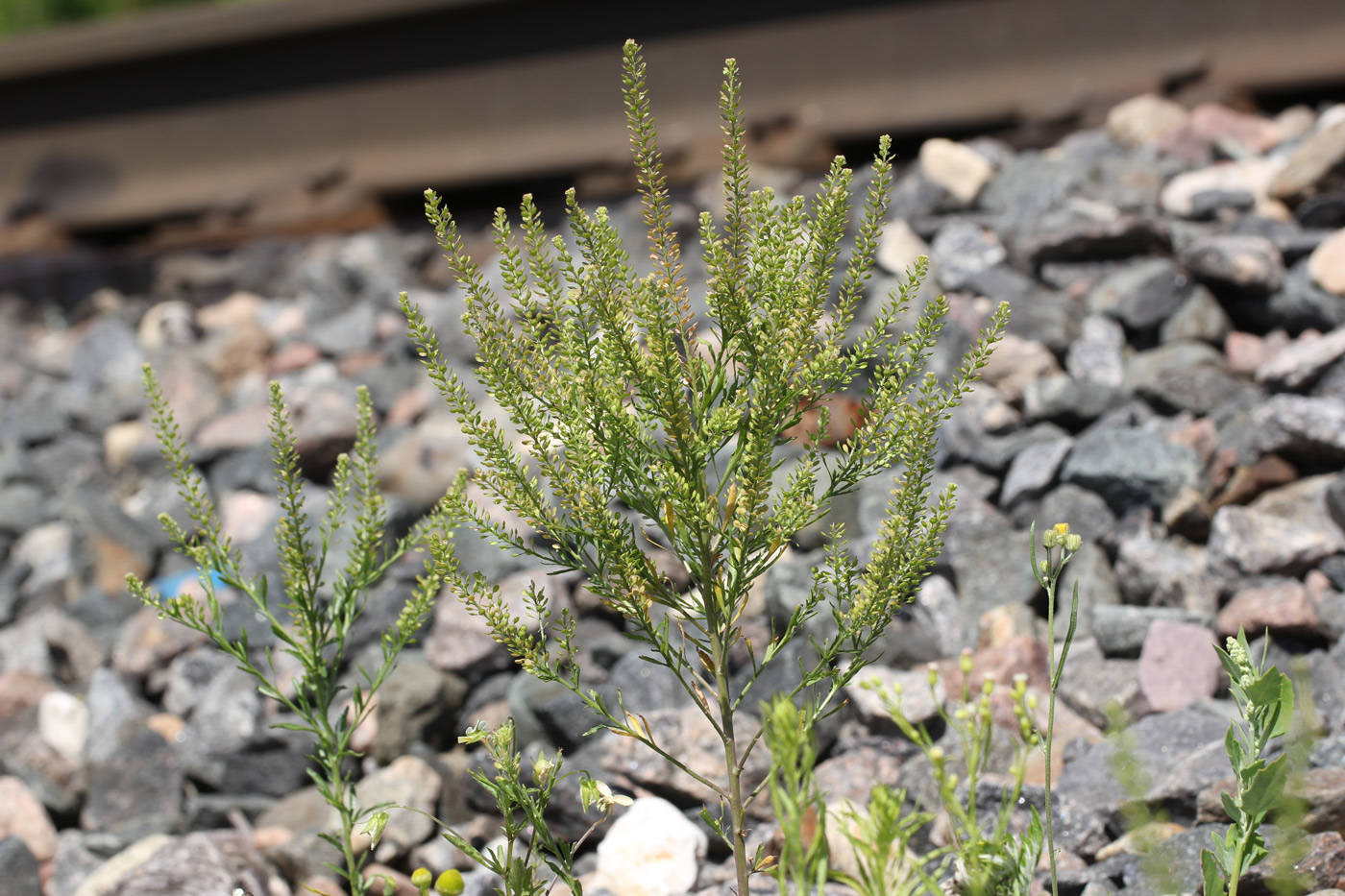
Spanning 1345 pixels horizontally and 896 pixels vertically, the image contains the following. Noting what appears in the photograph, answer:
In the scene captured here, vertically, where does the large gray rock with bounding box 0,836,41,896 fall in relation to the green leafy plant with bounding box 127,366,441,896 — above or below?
below

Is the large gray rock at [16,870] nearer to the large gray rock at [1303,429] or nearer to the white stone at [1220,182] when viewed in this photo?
the large gray rock at [1303,429]

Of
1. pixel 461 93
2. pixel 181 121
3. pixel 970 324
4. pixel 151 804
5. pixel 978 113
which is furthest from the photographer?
pixel 181 121

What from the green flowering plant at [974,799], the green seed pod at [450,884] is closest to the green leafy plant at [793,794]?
the green flowering plant at [974,799]

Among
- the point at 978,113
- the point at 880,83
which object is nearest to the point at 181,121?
the point at 880,83

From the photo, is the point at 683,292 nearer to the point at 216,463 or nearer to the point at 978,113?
the point at 216,463

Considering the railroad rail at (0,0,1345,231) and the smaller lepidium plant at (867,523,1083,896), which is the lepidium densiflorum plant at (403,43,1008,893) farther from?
the railroad rail at (0,0,1345,231)

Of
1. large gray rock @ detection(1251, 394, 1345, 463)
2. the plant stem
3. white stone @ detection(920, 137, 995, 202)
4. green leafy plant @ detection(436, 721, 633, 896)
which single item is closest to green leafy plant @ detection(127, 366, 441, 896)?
green leafy plant @ detection(436, 721, 633, 896)

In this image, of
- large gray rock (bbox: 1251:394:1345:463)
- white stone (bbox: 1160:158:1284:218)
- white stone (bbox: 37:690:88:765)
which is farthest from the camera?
white stone (bbox: 1160:158:1284:218)
